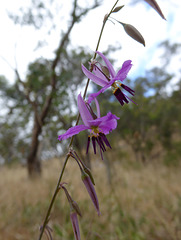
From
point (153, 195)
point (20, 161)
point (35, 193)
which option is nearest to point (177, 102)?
point (153, 195)

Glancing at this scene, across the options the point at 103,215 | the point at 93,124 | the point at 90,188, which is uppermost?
the point at 103,215

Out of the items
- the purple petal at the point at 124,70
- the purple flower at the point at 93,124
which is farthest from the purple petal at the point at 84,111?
the purple petal at the point at 124,70

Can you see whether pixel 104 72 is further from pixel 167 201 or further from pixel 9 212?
pixel 167 201

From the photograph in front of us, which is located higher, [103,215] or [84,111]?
[103,215]

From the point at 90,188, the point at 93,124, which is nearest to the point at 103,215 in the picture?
the point at 90,188

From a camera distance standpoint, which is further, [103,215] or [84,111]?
[103,215]

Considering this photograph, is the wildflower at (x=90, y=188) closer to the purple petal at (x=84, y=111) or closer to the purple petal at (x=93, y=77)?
the purple petal at (x=84, y=111)

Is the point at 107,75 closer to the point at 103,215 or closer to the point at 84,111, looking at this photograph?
the point at 84,111

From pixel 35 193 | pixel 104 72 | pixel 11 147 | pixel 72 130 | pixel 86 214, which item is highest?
pixel 11 147

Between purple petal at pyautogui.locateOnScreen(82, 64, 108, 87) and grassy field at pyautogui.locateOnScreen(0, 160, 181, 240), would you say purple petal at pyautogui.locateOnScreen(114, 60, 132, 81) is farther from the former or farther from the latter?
grassy field at pyautogui.locateOnScreen(0, 160, 181, 240)

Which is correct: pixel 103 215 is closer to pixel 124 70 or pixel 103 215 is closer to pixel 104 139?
pixel 104 139

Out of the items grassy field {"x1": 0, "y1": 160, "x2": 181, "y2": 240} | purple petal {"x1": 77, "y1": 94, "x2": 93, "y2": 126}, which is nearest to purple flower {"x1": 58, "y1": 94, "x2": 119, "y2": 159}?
purple petal {"x1": 77, "y1": 94, "x2": 93, "y2": 126}
